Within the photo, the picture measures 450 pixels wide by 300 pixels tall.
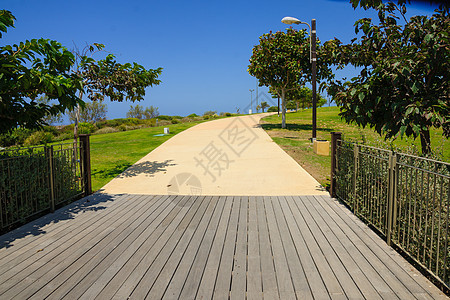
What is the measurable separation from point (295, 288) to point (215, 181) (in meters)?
5.43

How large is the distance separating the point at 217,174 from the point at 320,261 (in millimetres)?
5833

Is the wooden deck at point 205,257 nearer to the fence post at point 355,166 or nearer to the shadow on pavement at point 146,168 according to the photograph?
the fence post at point 355,166

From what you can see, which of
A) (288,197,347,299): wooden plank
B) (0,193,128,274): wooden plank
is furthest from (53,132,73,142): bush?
(288,197,347,299): wooden plank

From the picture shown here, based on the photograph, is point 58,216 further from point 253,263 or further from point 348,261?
point 348,261

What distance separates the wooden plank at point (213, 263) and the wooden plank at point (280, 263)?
2.36ft

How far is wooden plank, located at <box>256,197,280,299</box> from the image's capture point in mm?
2719

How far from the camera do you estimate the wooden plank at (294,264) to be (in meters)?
2.72

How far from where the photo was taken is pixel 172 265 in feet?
10.6

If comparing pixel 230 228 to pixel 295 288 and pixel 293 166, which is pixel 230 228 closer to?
pixel 295 288

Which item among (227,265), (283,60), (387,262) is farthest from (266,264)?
(283,60)

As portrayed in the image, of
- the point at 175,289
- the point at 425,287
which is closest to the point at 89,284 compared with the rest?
the point at 175,289

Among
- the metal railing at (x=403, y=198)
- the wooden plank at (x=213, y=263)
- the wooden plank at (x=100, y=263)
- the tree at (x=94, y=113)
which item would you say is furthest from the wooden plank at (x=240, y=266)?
the tree at (x=94, y=113)

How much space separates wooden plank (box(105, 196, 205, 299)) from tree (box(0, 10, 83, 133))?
113 inches

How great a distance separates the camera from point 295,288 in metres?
2.77
